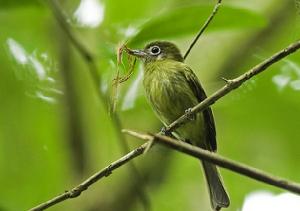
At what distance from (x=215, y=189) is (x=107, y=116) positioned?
2.40 ft

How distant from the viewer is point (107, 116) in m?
3.51

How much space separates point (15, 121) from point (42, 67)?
38 centimetres

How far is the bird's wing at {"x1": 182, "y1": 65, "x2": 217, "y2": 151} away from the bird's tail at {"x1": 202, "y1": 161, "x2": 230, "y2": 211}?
0.50 ft

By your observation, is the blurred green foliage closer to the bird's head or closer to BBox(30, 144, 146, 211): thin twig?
the bird's head

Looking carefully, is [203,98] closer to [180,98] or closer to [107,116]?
[180,98]

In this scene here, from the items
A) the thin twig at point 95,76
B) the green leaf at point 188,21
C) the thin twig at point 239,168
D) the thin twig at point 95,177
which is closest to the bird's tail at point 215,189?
the thin twig at point 95,76

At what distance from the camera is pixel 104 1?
3.70 metres

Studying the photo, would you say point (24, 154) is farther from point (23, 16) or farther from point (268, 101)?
point (268, 101)

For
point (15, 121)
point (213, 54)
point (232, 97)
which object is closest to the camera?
point (232, 97)

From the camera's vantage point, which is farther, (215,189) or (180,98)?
(180,98)

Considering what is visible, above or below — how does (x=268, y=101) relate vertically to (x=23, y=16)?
below

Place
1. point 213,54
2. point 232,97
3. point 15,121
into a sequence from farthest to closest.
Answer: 1. point 213,54
2. point 15,121
3. point 232,97

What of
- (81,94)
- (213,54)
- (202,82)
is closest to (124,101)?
(81,94)

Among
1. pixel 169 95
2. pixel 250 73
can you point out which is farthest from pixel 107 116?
pixel 250 73
